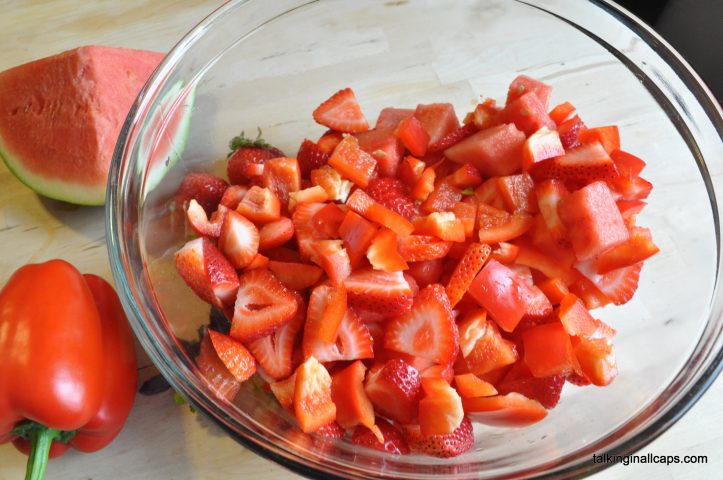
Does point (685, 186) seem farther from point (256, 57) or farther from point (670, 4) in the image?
point (256, 57)

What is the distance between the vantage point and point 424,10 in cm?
163

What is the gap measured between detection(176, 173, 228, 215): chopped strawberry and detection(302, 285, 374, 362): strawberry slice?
346 millimetres

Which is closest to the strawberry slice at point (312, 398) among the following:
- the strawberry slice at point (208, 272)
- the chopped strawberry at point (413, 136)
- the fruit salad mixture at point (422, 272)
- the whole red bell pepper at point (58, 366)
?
the fruit salad mixture at point (422, 272)

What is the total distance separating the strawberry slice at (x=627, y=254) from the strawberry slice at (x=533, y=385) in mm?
252

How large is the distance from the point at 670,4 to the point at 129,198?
1.58 metres

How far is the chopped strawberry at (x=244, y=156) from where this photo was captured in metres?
1.43

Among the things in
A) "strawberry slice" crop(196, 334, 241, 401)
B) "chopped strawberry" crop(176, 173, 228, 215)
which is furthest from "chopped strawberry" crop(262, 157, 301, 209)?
"strawberry slice" crop(196, 334, 241, 401)

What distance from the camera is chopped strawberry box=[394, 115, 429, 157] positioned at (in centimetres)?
140

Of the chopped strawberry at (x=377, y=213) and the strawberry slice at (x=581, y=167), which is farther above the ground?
the strawberry slice at (x=581, y=167)

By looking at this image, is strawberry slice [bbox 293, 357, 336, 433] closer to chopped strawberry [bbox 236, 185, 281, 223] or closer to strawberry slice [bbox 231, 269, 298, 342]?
strawberry slice [bbox 231, 269, 298, 342]

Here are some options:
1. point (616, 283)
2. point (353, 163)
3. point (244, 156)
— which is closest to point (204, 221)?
point (244, 156)

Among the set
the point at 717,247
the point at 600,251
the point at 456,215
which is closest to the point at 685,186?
the point at 717,247

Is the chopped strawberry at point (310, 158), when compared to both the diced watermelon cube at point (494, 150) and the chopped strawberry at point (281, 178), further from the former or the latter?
the diced watermelon cube at point (494, 150)

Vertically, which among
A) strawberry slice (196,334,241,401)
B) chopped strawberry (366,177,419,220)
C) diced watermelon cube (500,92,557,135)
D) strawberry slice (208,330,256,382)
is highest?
diced watermelon cube (500,92,557,135)
